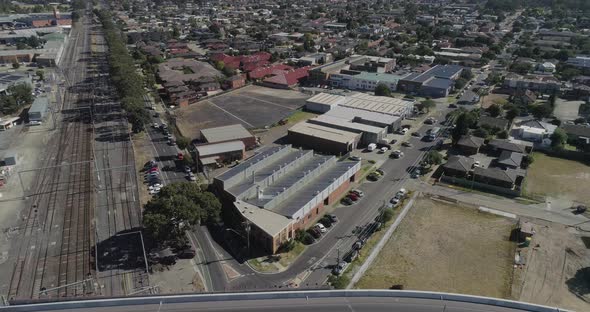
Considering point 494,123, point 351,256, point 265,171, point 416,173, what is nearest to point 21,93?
point 265,171

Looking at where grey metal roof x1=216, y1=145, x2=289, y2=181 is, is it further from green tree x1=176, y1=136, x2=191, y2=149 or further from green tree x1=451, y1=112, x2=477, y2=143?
green tree x1=451, y1=112, x2=477, y2=143

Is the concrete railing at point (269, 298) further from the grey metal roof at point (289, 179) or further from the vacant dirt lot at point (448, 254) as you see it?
the grey metal roof at point (289, 179)

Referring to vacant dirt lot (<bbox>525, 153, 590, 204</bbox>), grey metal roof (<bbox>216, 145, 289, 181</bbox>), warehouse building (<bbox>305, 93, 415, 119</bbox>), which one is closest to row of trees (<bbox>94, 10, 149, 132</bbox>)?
grey metal roof (<bbox>216, 145, 289, 181</bbox>)

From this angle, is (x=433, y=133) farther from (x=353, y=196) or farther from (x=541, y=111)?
(x=353, y=196)

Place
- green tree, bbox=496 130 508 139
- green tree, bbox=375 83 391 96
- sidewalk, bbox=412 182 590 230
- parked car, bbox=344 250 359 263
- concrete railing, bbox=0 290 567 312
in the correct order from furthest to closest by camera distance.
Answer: green tree, bbox=375 83 391 96 → green tree, bbox=496 130 508 139 → sidewalk, bbox=412 182 590 230 → parked car, bbox=344 250 359 263 → concrete railing, bbox=0 290 567 312

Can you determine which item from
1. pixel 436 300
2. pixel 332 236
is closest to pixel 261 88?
pixel 332 236

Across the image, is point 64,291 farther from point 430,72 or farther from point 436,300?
point 430,72
